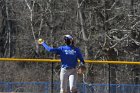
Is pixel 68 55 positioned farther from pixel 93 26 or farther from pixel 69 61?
pixel 93 26

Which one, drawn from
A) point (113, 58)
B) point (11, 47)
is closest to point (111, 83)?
point (113, 58)

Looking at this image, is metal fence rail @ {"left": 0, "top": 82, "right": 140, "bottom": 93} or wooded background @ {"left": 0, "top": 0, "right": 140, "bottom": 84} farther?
wooded background @ {"left": 0, "top": 0, "right": 140, "bottom": 84}

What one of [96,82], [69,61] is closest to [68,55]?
[69,61]

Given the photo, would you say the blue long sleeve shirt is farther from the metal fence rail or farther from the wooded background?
the wooded background

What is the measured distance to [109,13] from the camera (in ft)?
89.1

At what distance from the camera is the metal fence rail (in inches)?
651

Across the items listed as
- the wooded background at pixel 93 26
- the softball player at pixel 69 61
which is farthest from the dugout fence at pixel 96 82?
the wooded background at pixel 93 26

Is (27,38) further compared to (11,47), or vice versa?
(11,47)

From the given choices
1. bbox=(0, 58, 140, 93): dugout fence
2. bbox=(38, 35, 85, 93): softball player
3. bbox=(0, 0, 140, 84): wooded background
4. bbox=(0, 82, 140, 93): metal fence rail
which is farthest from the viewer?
bbox=(0, 0, 140, 84): wooded background

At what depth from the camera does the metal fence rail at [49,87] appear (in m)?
16.5

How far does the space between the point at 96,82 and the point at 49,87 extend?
2065 mm

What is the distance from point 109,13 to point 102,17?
1.67ft

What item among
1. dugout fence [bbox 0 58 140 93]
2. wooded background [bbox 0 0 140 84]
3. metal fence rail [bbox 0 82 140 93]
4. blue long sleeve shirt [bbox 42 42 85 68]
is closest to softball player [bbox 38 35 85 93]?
blue long sleeve shirt [bbox 42 42 85 68]

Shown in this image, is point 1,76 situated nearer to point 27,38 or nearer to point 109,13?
point 109,13
